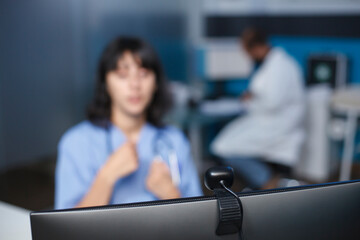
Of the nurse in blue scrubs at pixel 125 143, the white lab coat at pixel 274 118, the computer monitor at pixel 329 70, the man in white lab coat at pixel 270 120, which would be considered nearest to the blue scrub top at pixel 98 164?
the nurse in blue scrubs at pixel 125 143

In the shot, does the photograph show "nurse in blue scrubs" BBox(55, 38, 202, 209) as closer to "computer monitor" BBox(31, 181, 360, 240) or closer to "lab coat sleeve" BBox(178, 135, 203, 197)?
"lab coat sleeve" BBox(178, 135, 203, 197)

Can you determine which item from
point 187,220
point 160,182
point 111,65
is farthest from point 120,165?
point 187,220

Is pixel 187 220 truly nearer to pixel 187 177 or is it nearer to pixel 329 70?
pixel 187 177

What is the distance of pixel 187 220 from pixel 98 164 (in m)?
0.93

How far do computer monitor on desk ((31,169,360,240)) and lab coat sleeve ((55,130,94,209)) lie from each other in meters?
0.79

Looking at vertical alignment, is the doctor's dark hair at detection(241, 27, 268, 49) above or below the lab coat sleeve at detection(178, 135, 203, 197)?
above

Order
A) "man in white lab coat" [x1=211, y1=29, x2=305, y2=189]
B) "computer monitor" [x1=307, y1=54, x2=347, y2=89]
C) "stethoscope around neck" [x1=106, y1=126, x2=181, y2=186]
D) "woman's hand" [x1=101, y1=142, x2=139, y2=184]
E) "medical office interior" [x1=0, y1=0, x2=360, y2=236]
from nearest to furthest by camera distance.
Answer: "woman's hand" [x1=101, y1=142, x2=139, y2=184] → "stethoscope around neck" [x1=106, y1=126, x2=181, y2=186] → "man in white lab coat" [x1=211, y1=29, x2=305, y2=189] → "medical office interior" [x1=0, y1=0, x2=360, y2=236] → "computer monitor" [x1=307, y1=54, x2=347, y2=89]

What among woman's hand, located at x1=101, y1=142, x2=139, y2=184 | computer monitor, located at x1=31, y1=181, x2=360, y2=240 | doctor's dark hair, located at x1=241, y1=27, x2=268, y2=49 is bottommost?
woman's hand, located at x1=101, y1=142, x2=139, y2=184

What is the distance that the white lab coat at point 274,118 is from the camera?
3.53 meters

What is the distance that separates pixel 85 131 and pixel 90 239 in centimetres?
94

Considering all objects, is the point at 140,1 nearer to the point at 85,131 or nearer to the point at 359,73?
the point at 359,73

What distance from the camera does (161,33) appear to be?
450 cm

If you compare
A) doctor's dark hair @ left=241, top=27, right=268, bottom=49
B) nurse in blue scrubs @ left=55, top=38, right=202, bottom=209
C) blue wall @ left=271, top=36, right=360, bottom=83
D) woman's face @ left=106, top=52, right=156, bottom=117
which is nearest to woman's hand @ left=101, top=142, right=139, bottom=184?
nurse in blue scrubs @ left=55, top=38, right=202, bottom=209

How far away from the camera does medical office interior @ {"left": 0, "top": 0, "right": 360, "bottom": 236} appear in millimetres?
3648
